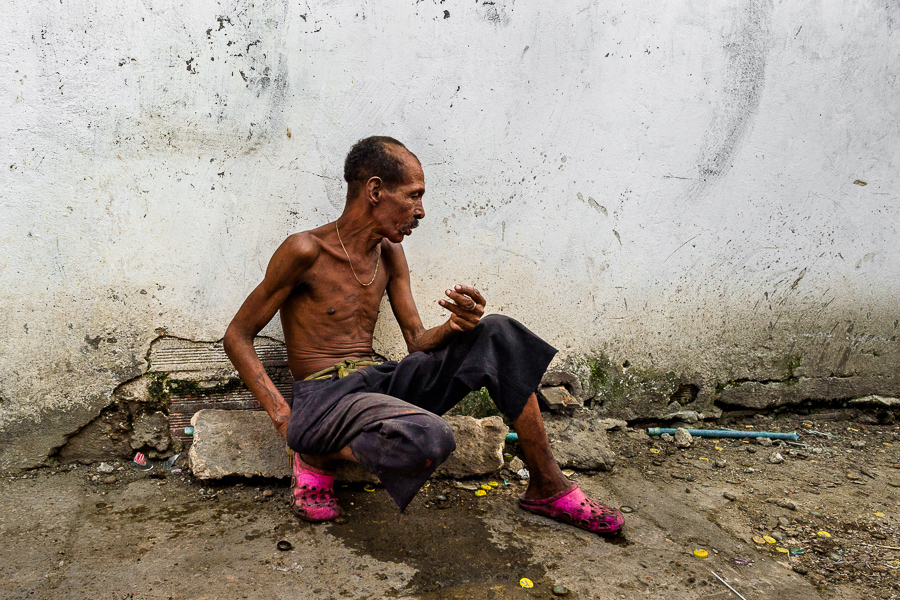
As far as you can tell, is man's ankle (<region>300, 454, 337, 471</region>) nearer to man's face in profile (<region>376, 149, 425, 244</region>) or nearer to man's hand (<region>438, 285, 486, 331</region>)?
man's hand (<region>438, 285, 486, 331</region>)

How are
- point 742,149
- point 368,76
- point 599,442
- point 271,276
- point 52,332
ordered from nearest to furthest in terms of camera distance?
1. point 271,276
2. point 52,332
3. point 368,76
4. point 599,442
5. point 742,149

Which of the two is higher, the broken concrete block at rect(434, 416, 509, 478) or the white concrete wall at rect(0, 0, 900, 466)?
the white concrete wall at rect(0, 0, 900, 466)

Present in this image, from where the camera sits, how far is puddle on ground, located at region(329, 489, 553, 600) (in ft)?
6.14

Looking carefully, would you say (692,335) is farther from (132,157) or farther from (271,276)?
(132,157)

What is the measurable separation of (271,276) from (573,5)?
1834 mm

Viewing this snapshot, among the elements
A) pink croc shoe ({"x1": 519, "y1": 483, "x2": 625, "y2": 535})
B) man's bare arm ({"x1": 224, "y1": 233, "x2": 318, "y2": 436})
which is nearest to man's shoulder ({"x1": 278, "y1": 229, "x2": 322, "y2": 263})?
man's bare arm ({"x1": 224, "y1": 233, "x2": 318, "y2": 436})

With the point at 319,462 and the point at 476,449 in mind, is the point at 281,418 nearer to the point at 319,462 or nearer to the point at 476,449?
the point at 319,462

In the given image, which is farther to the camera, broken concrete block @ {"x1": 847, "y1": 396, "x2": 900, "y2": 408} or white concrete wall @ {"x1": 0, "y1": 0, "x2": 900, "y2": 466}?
broken concrete block @ {"x1": 847, "y1": 396, "x2": 900, "y2": 408}

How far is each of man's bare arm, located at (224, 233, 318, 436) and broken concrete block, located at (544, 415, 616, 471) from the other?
1255 millimetres

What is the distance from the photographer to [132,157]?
8.11ft

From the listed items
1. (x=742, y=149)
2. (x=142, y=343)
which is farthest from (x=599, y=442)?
(x=142, y=343)

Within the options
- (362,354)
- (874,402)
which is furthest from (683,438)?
(362,354)

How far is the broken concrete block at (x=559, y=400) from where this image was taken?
298 centimetres

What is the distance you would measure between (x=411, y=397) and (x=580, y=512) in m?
0.74
